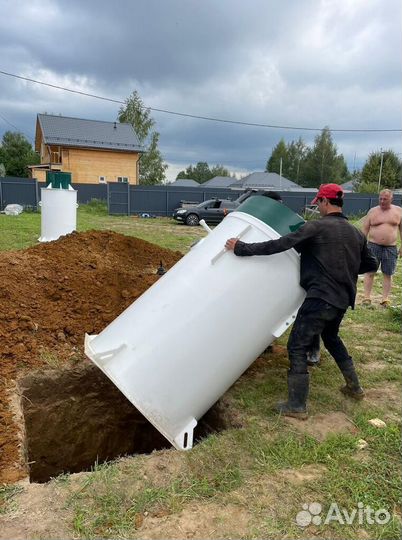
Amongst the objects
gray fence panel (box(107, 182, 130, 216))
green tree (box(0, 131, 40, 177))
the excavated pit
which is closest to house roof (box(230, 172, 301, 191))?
green tree (box(0, 131, 40, 177))

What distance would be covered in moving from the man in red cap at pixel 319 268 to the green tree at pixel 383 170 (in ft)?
160

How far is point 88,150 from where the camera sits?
102 feet

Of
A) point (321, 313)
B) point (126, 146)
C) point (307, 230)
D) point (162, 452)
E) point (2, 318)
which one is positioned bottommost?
point (162, 452)

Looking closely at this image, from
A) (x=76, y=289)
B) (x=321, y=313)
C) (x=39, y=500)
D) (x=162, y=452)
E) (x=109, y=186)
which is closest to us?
(x=39, y=500)

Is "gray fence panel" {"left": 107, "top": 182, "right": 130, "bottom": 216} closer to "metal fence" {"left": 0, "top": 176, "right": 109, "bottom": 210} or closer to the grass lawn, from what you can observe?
"metal fence" {"left": 0, "top": 176, "right": 109, "bottom": 210}

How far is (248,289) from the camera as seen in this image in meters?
3.10

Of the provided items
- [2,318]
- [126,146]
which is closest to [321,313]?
[2,318]

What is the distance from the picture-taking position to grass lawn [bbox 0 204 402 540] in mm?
2273

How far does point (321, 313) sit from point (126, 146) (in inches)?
1220

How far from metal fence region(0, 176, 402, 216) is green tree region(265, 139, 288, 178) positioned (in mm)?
48355

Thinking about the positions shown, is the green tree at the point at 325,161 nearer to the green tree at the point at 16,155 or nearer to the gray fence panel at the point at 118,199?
the green tree at the point at 16,155

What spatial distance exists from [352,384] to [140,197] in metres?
21.4

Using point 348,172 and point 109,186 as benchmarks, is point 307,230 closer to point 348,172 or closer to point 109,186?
point 109,186

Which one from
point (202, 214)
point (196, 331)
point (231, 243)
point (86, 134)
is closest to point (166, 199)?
point (202, 214)
